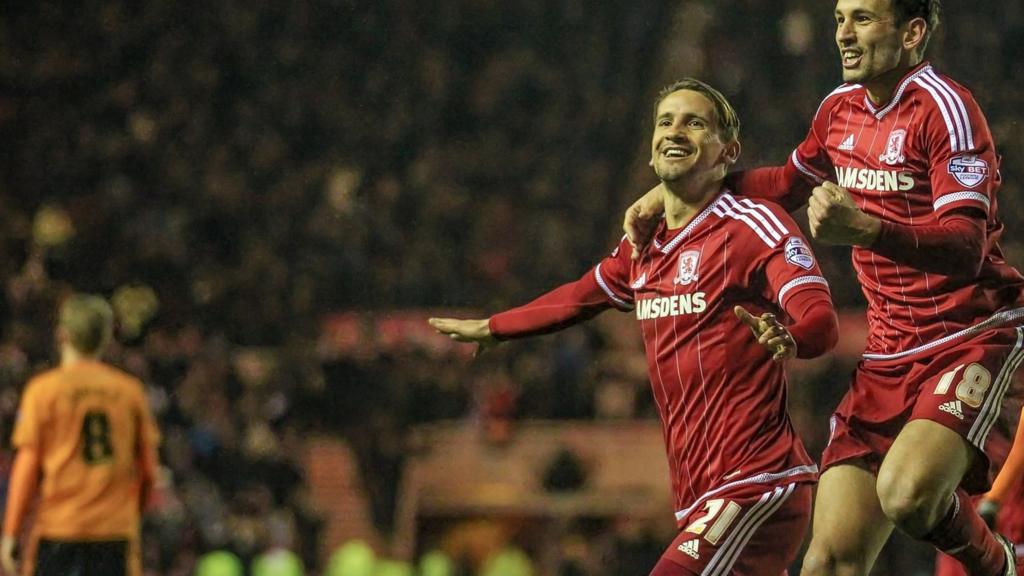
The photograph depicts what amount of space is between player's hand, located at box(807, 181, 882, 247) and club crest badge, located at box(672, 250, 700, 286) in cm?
61

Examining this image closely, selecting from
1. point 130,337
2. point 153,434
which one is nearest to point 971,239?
point 153,434

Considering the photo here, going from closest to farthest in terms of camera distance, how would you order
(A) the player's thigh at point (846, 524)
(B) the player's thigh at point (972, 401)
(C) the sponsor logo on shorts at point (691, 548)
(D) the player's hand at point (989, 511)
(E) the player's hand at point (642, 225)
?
(C) the sponsor logo on shorts at point (691, 548)
(B) the player's thigh at point (972, 401)
(A) the player's thigh at point (846, 524)
(E) the player's hand at point (642, 225)
(D) the player's hand at point (989, 511)

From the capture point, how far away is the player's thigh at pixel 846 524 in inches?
184

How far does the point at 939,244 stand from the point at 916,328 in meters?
0.55

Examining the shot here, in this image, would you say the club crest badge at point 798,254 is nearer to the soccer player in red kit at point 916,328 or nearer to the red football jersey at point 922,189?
the soccer player in red kit at point 916,328

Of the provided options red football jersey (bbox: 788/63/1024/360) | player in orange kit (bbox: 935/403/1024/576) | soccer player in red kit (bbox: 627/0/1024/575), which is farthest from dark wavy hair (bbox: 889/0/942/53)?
player in orange kit (bbox: 935/403/1024/576)

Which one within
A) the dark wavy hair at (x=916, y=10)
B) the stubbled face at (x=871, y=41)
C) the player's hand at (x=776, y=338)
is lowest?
the player's hand at (x=776, y=338)

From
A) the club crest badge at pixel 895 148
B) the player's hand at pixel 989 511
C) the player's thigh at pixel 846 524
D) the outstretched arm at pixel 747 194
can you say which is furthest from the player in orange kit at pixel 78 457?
the club crest badge at pixel 895 148

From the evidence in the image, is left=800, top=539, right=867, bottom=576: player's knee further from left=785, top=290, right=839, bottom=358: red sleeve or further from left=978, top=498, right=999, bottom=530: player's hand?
left=978, top=498, right=999, bottom=530: player's hand

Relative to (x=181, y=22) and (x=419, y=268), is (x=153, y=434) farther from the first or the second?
(x=181, y=22)

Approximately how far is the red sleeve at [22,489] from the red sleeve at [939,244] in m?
4.08

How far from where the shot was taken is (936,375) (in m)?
4.68

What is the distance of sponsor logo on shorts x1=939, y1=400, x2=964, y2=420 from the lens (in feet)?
15.0

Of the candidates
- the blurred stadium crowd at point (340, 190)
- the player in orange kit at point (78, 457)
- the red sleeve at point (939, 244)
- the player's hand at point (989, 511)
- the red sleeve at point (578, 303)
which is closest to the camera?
the red sleeve at point (939, 244)
